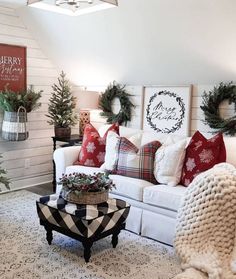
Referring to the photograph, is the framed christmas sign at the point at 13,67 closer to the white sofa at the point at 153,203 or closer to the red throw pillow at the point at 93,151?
the red throw pillow at the point at 93,151

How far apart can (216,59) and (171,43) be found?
0.49 metres

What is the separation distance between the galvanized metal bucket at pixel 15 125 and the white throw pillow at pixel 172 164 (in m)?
1.86

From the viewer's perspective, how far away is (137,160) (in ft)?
11.4

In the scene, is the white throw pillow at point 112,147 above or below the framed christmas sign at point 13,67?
below

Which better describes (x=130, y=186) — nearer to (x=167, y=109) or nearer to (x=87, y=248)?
(x=87, y=248)

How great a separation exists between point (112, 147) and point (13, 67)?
1.82 metres

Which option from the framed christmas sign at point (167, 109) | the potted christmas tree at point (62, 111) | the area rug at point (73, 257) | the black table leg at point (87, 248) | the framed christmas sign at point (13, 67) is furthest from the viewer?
the potted christmas tree at point (62, 111)

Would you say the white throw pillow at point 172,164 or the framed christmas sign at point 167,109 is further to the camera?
the framed christmas sign at point 167,109

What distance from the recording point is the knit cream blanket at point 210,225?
2.43 metres

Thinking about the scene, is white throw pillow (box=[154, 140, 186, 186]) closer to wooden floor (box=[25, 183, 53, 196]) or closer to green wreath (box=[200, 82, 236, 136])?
green wreath (box=[200, 82, 236, 136])

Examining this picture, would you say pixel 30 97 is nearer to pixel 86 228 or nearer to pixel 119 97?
pixel 119 97

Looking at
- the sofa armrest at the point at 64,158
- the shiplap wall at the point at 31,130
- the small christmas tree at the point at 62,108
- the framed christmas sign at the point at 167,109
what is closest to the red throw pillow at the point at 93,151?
the sofa armrest at the point at 64,158

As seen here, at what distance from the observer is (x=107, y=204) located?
2.84 meters

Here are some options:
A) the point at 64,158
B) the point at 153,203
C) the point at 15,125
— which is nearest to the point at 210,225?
the point at 153,203
